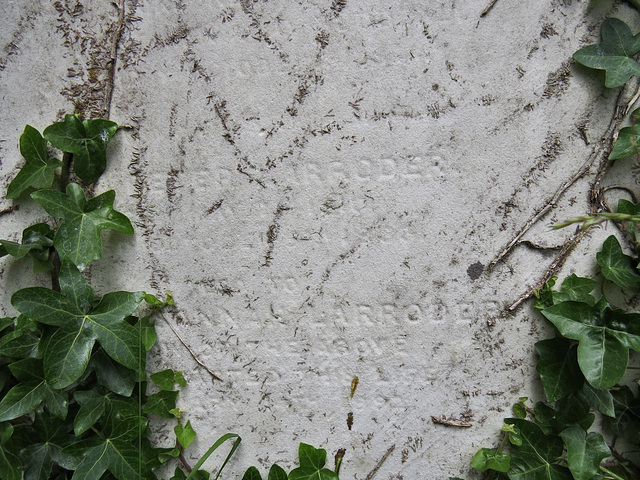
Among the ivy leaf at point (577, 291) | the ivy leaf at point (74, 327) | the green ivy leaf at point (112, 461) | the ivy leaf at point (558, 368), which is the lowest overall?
the green ivy leaf at point (112, 461)

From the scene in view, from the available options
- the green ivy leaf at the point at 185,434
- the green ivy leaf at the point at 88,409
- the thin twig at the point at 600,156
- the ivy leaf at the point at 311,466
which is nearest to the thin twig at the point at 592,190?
the thin twig at the point at 600,156

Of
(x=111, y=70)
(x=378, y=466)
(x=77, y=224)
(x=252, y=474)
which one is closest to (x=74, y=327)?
(x=77, y=224)

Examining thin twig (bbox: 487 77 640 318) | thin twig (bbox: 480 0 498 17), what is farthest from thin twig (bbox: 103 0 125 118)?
thin twig (bbox: 487 77 640 318)

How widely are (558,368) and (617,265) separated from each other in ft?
1.18

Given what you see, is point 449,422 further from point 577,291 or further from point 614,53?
point 614,53

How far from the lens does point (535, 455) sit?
130cm

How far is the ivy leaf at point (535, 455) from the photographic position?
1.28 m

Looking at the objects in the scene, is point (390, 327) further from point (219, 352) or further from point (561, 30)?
point (561, 30)

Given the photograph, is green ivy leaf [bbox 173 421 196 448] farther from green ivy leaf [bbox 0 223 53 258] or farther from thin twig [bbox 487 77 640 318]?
thin twig [bbox 487 77 640 318]

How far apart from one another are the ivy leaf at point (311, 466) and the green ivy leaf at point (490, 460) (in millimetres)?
435

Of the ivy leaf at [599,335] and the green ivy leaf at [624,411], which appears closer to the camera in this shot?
the ivy leaf at [599,335]

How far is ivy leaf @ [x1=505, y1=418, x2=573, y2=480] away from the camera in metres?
1.28

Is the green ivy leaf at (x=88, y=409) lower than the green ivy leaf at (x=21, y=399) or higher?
lower

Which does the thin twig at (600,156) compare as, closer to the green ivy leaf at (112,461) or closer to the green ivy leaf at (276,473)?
the green ivy leaf at (276,473)
